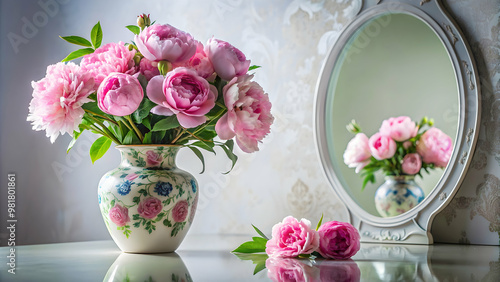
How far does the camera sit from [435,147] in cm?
131

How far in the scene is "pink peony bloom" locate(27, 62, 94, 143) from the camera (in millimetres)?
889

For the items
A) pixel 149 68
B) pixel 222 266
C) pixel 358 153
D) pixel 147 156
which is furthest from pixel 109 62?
pixel 358 153

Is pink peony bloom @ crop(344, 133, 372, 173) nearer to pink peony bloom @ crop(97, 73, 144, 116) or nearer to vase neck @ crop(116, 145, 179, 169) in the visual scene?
vase neck @ crop(116, 145, 179, 169)

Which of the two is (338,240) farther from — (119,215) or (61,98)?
(61,98)

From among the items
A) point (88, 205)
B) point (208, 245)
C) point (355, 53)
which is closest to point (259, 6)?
point (355, 53)

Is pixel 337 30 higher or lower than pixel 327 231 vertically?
higher

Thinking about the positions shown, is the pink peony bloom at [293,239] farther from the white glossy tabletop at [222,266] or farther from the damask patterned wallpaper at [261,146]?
the damask patterned wallpaper at [261,146]

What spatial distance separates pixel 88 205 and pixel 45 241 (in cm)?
21

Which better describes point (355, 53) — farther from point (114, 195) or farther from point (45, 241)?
point (45, 241)

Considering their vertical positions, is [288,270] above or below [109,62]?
below

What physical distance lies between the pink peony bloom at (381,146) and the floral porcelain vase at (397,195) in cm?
6

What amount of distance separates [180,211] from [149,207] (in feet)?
0.21

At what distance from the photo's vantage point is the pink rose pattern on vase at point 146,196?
948 millimetres

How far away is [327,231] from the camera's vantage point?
90 cm
